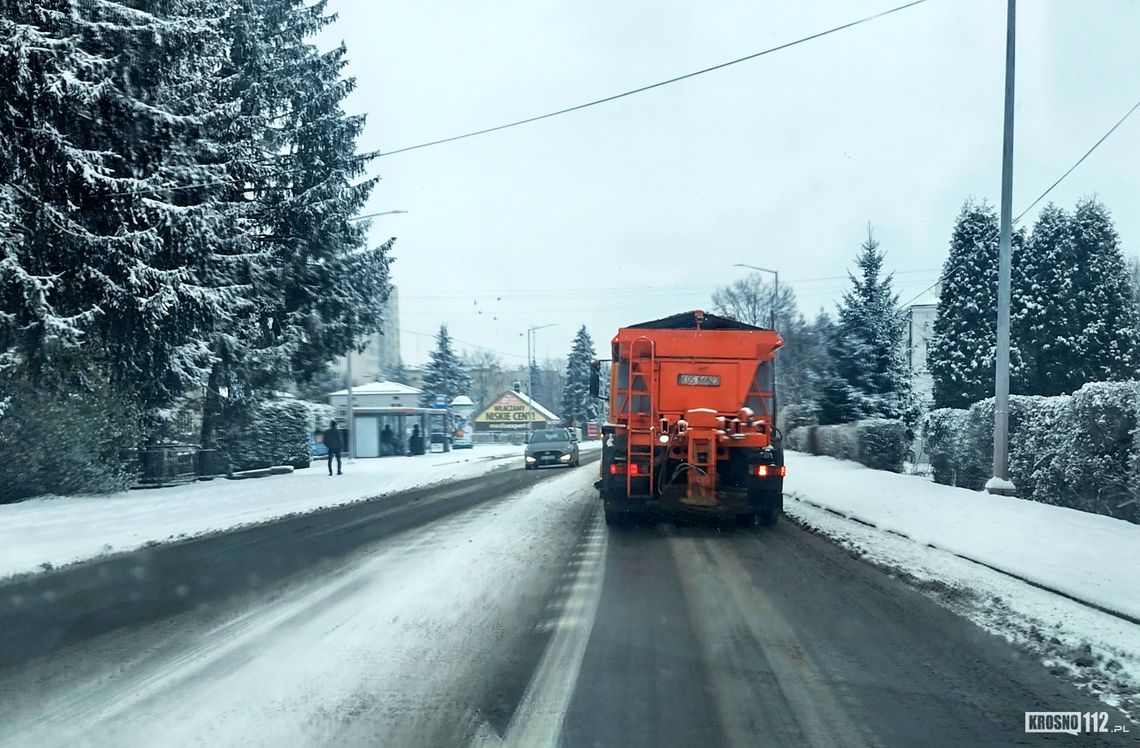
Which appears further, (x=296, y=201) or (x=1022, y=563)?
(x=296, y=201)

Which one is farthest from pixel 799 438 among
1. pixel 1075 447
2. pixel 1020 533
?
pixel 1020 533

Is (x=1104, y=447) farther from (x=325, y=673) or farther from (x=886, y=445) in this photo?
(x=886, y=445)

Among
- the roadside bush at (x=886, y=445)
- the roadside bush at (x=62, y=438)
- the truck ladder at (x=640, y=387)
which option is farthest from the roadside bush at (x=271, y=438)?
the roadside bush at (x=886, y=445)

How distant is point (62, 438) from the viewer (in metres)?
17.4

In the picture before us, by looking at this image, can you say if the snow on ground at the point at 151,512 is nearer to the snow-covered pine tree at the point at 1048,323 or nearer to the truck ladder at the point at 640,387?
the truck ladder at the point at 640,387

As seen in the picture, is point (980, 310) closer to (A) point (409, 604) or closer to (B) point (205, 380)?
(B) point (205, 380)

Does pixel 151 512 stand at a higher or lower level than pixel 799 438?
lower

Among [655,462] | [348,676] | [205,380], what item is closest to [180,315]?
[205,380]

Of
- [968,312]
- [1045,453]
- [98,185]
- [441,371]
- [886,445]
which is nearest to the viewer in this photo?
[1045,453]

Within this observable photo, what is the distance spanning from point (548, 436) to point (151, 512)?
19194 mm

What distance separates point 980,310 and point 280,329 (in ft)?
80.4

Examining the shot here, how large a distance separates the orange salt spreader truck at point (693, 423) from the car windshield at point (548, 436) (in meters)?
20.1

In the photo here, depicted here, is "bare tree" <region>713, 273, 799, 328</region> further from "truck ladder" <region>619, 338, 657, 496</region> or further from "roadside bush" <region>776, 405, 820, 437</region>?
"truck ladder" <region>619, 338, 657, 496</region>

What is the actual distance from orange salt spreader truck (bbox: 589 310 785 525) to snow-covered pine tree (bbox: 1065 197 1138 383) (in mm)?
21244
